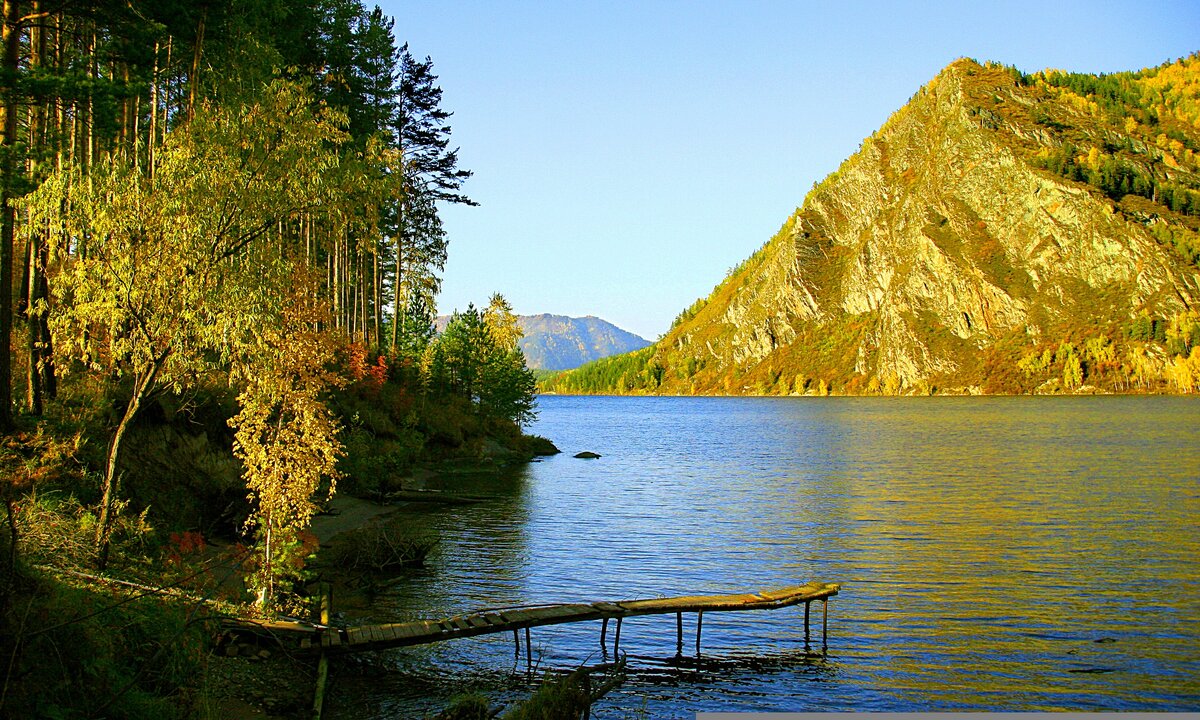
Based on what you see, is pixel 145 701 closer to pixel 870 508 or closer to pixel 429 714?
pixel 429 714

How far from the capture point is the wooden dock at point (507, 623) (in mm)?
13297

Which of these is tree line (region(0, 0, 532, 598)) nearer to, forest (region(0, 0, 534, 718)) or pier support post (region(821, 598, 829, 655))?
forest (region(0, 0, 534, 718))

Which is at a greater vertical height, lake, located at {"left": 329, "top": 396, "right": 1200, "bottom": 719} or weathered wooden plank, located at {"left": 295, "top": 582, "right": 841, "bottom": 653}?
weathered wooden plank, located at {"left": 295, "top": 582, "right": 841, "bottom": 653}

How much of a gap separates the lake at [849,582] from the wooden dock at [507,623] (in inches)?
30.1

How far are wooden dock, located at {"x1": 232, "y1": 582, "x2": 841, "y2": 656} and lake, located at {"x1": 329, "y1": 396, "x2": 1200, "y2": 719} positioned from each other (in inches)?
30.1

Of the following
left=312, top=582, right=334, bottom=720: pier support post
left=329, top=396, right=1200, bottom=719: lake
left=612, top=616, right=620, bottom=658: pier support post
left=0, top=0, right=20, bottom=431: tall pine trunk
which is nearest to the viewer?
left=312, top=582, right=334, bottom=720: pier support post

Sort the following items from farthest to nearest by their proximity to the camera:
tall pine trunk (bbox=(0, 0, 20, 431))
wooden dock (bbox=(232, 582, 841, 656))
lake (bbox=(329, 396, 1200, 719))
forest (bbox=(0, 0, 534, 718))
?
tall pine trunk (bbox=(0, 0, 20, 431)), lake (bbox=(329, 396, 1200, 719)), wooden dock (bbox=(232, 582, 841, 656)), forest (bbox=(0, 0, 534, 718))

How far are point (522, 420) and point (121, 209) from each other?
5578 cm

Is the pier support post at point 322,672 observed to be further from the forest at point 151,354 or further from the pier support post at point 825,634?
the pier support post at point 825,634

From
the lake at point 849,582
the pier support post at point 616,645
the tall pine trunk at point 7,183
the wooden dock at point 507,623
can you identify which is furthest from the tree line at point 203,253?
the pier support post at point 616,645

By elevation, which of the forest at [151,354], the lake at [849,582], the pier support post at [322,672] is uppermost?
the forest at [151,354]

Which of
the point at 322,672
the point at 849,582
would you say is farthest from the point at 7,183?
the point at 849,582

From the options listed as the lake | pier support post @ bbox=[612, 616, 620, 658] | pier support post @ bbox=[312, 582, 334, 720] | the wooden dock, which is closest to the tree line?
pier support post @ bbox=[312, 582, 334, 720]

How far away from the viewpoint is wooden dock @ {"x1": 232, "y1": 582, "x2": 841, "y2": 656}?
13.3m
